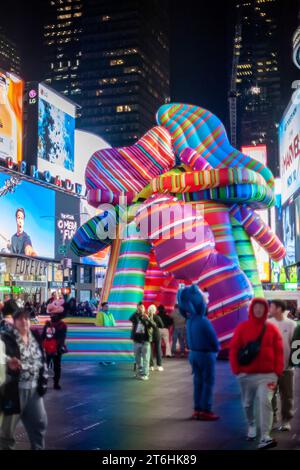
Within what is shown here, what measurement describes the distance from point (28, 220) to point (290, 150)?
918 inches

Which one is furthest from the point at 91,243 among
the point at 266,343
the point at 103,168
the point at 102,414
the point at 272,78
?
the point at 272,78

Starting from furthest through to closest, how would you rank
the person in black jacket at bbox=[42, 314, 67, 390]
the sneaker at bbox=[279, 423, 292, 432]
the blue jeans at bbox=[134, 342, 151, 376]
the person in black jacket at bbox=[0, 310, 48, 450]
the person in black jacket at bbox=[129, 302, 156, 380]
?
the person in black jacket at bbox=[129, 302, 156, 380] < the blue jeans at bbox=[134, 342, 151, 376] < the person in black jacket at bbox=[42, 314, 67, 390] < the sneaker at bbox=[279, 423, 292, 432] < the person in black jacket at bbox=[0, 310, 48, 450]

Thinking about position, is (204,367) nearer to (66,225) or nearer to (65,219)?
(65,219)

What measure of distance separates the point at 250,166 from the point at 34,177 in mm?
41857

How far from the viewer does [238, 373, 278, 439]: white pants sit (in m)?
6.98

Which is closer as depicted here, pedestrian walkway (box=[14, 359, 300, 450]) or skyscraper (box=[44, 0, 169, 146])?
pedestrian walkway (box=[14, 359, 300, 450])

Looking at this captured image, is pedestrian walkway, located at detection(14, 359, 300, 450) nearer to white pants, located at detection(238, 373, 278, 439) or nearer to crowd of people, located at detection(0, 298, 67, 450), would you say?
white pants, located at detection(238, 373, 278, 439)

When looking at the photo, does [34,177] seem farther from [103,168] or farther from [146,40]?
[146,40]

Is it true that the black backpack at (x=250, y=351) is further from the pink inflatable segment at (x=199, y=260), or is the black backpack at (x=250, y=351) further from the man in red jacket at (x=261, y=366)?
the pink inflatable segment at (x=199, y=260)

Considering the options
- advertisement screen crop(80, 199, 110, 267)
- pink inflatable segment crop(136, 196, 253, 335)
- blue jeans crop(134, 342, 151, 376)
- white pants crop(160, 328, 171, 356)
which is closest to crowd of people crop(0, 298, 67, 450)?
blue jeans crop(134, 342, 151, 376)

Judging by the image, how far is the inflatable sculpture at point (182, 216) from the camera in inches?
584

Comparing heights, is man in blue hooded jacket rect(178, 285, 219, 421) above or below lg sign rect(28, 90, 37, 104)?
below

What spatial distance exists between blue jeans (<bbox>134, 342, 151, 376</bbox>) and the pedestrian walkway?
10.8 inches

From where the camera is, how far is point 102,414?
9.12 metres
